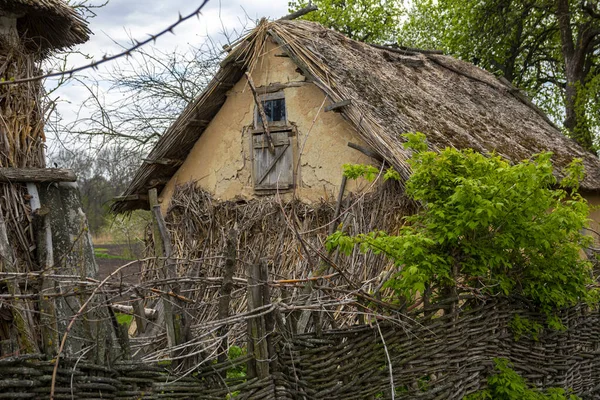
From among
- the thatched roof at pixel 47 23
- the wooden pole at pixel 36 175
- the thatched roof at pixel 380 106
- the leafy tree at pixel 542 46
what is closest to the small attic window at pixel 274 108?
the thatched roof at pixel 380 106

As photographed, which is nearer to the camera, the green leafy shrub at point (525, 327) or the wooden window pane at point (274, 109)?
the green leafy shrub at point (525, 327)

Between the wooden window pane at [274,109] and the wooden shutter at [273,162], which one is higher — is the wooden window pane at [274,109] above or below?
above

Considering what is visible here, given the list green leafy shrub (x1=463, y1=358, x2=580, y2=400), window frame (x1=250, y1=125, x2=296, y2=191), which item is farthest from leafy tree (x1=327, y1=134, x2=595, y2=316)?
window frame (x1=250, y1=125, x2=296, y2=191)

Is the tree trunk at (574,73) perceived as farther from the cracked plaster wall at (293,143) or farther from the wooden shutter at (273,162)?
the wooden shutter at (273,162)

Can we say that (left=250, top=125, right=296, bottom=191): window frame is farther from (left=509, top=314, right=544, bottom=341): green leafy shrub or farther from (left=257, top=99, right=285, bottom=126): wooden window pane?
(left=509, top=314, right=544, bottom=341): green leafy shrub

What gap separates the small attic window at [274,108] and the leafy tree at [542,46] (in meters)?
11.1

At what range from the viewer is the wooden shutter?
9.66 meters

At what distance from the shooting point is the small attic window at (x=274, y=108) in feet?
32.0

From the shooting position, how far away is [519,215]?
5.27 m

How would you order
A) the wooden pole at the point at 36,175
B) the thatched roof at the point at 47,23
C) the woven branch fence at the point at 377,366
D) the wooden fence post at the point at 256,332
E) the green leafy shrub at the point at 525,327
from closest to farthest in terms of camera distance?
the woven branch fence at the point at 377,366 → the wooden fence post at the point at 256,332 → the wooden pole at the point at 36,175 → the thatched roof at the point at 47,23 → the green leafy shrub at the point at 525,327

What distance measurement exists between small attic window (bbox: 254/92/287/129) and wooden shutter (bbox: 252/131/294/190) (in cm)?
17

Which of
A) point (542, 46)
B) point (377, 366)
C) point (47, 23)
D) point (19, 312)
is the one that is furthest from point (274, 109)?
point (542, 46)

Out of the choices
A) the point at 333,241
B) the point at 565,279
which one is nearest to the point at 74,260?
the point at 333,241

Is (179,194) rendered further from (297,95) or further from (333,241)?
(333,241)
